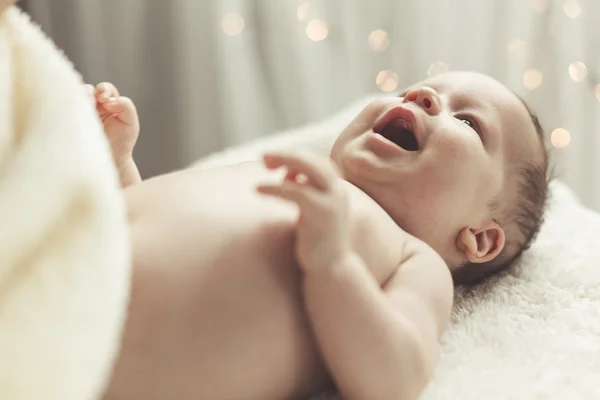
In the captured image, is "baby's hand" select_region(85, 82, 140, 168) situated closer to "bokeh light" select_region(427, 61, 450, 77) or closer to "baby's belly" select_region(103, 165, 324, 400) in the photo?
"baby's belly" select_region(103, 165, 324, 400)

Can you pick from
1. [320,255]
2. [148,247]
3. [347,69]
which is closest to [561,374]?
[320,255]

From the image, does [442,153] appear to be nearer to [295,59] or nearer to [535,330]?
[535,330]

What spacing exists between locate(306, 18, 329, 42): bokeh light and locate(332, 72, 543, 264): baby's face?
2.70 feet

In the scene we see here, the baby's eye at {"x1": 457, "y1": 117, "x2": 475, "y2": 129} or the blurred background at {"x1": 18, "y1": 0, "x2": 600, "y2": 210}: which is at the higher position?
the baby's eye at {"x1": 457, "y1": 117, "x2": 475, "y2": 129}

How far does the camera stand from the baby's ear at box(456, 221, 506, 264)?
1.03 meters

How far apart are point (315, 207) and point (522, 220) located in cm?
52

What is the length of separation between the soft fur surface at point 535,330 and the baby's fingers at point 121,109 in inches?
20.9

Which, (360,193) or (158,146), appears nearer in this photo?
(360,193)

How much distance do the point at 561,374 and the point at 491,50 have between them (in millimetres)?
1119

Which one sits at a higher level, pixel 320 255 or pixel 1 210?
pixel 1 210

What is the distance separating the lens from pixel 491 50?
179 centimetres

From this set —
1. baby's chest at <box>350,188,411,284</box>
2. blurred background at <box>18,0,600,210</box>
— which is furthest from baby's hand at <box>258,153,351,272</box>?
blurred background at <box>18,0,600,210</box>

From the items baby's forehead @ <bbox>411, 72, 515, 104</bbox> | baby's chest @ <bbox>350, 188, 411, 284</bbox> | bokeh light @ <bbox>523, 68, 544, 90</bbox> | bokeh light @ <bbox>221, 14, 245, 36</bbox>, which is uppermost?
baby's forehead @ <bbox>411, 72, 515, 104</bbox>

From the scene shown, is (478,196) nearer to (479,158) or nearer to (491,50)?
(479,158)
